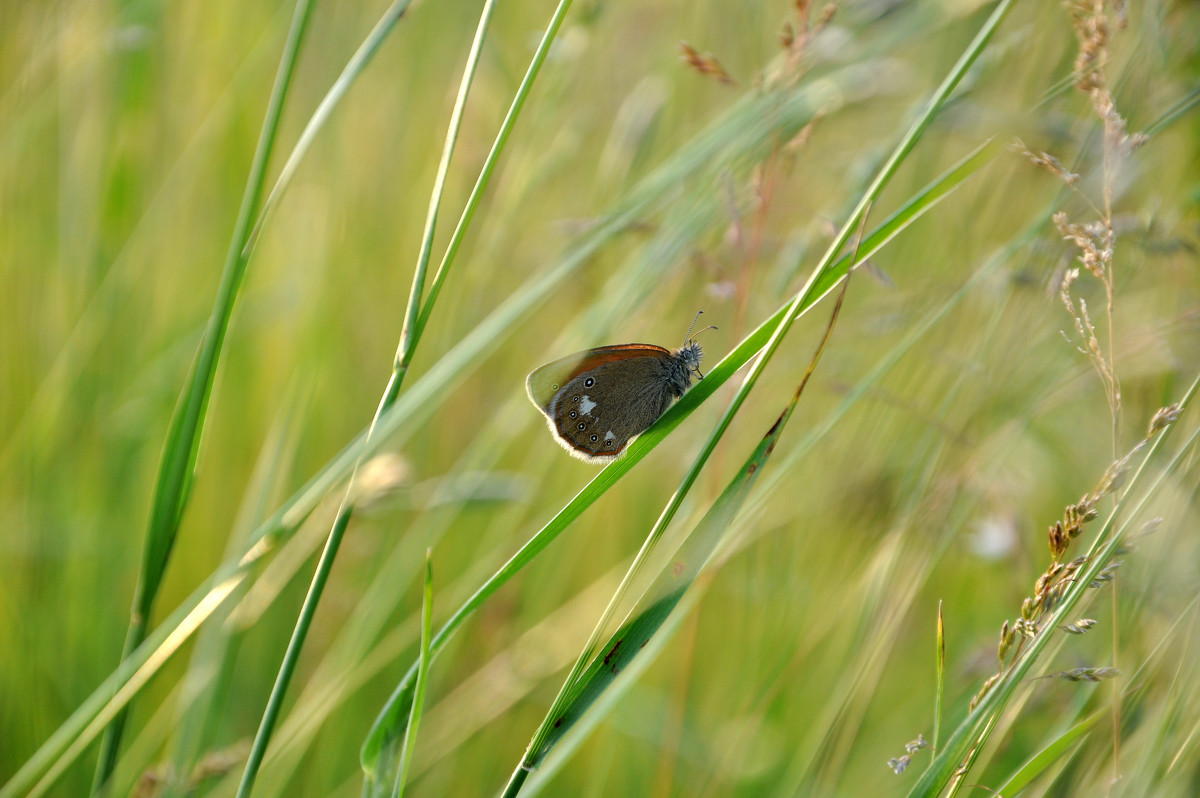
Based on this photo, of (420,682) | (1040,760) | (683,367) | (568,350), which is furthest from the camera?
(683,367)

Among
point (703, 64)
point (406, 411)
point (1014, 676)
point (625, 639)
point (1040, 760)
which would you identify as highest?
point (703, 64)

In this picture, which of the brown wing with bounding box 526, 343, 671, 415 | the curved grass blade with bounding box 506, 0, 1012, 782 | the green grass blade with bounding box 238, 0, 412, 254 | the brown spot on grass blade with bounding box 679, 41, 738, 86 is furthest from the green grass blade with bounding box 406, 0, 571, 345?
the brown spot on grass blade with bounding box 679, 41, 738, 86

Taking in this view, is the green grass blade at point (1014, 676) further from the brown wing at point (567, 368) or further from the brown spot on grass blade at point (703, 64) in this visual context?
the brown spot on grass blade at point (703, 64)

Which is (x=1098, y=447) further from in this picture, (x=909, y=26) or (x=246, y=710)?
(x=246, y=710)

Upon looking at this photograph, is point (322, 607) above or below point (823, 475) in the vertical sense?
below

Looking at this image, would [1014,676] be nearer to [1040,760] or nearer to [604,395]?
[1040,760]

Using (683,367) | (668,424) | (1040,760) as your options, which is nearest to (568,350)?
(683,367)

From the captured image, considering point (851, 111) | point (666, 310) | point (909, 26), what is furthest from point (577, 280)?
point (909, 26)
